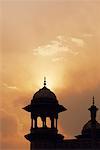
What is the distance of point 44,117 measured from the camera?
47.5 meters

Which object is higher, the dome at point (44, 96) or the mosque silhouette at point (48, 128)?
the dome at point (44, 96)

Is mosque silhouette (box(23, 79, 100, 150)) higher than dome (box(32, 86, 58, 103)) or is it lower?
lower

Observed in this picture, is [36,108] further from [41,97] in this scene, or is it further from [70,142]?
[70,142]

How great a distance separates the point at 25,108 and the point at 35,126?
6.31ft

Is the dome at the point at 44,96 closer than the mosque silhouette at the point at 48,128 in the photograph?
No

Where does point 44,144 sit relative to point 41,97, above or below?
below

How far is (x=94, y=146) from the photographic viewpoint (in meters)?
44.1

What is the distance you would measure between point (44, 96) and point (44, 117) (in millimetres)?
1717

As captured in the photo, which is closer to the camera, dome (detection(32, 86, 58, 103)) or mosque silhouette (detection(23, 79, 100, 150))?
mosque silhouette (detection(23, 79, 100, 150))

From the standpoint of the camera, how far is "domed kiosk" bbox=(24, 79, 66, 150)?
46.2 metres

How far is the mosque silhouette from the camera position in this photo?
4531cm

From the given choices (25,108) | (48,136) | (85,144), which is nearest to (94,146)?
(85,144)

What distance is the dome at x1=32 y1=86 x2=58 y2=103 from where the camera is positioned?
47.2 metres

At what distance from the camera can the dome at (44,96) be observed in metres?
47.2
